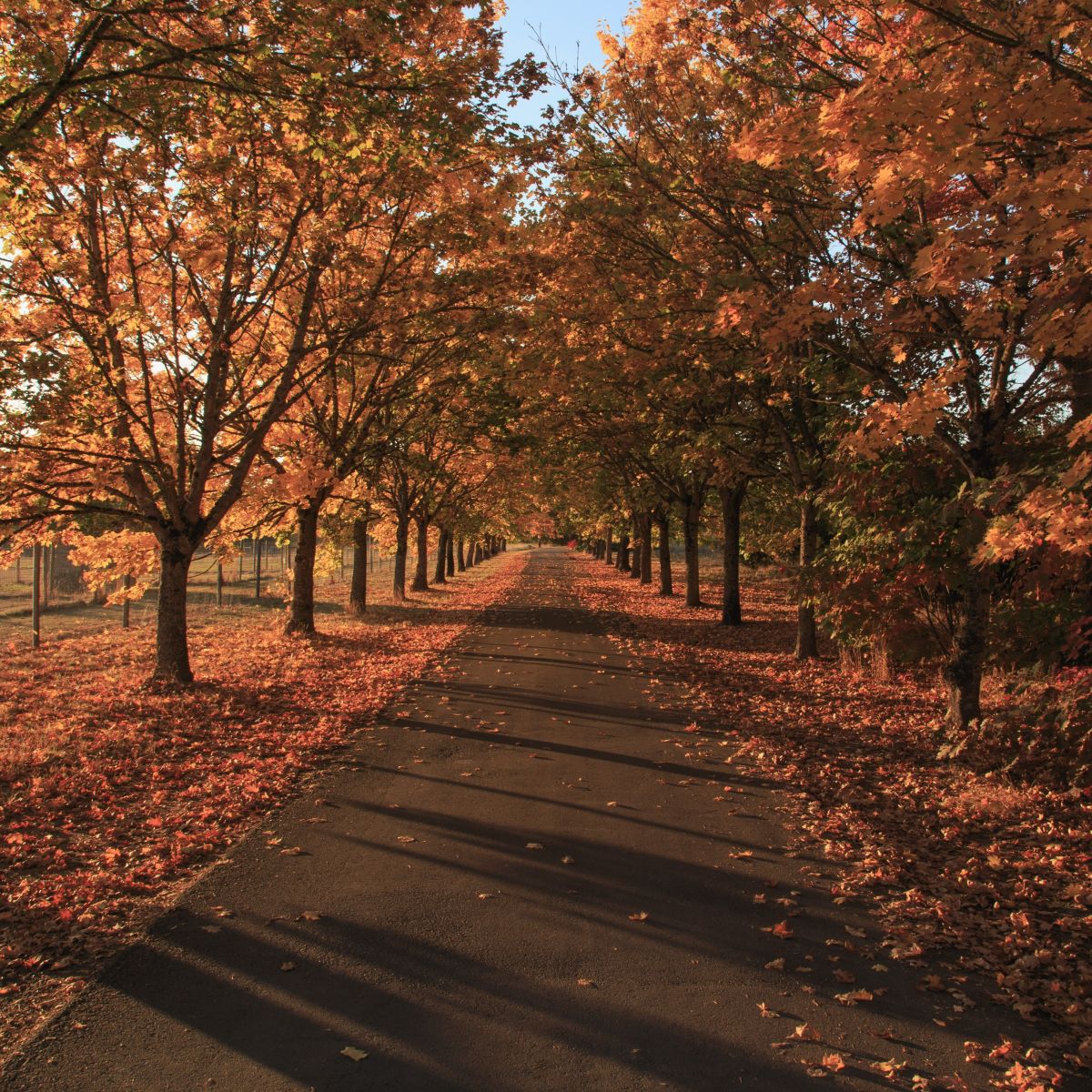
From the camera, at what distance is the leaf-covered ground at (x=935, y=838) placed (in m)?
3.77

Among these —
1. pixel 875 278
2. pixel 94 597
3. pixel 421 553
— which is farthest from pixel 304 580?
pixel 421 553

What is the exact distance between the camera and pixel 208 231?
32.3 ft

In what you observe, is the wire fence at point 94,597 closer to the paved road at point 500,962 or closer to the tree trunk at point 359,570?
the tree trunk at point 359,570

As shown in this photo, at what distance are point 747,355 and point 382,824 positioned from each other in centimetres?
718

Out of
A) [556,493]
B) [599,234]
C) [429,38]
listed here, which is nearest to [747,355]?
[599,234]

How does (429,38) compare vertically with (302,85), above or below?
above

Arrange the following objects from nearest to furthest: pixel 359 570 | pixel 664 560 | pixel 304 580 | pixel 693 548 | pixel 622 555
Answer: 1. pixel 304 580
2. pixel 359 570
3. pixel 693 548
4. pixel 664 560
5. pixel 622 555

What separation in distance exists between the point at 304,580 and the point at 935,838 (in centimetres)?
1365

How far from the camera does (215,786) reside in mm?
6703

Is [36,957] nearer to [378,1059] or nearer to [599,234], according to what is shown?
[378,1059]

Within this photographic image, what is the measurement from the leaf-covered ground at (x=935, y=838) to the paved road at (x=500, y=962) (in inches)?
13.5

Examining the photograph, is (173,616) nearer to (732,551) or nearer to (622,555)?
(732,551)

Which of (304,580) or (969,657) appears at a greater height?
(304,580)

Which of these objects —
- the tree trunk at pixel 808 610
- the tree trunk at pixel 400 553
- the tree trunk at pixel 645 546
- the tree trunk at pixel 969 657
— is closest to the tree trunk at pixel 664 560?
the tree trunk at pixel 645 546
